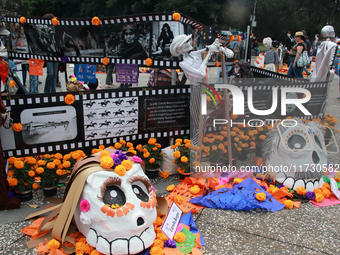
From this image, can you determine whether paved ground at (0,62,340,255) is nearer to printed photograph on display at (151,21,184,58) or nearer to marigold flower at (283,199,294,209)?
marigold flower at (283,199,294,209)

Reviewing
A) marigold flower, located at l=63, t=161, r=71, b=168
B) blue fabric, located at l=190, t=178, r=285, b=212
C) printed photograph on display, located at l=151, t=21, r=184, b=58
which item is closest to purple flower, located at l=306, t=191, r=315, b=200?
blue fabric, located at l=190, t=178, r=285, b=212

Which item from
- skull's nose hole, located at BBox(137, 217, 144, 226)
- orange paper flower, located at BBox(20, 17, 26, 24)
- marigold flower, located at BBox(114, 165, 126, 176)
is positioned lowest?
skull's nose hole, located at BBox(137, 217, 144, 226)

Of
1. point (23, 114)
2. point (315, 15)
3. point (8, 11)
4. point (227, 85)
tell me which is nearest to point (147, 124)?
point (227, 85)

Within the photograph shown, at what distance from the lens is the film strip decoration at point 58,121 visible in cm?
382

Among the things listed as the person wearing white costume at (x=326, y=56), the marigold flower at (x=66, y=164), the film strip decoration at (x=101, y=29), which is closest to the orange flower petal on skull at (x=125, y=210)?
the marigold flower at (x=66, y=164)

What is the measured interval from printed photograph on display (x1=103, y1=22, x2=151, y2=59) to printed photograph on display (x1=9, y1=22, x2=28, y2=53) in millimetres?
2200

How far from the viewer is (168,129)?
4.88m

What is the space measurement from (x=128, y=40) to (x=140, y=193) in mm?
3567

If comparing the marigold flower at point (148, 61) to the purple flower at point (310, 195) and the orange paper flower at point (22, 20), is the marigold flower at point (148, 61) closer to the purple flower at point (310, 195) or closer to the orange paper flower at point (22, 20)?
the orange paper flower at point (22, 20)

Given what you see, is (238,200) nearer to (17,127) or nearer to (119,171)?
(119,171)

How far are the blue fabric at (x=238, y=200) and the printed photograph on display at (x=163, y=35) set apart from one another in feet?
8.53

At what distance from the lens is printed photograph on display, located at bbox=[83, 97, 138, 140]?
4.25 m

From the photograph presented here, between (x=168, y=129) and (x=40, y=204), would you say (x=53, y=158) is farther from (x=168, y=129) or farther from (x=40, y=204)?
(x=168, y=129)

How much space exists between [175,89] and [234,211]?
2.12 metres
